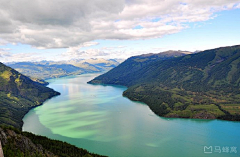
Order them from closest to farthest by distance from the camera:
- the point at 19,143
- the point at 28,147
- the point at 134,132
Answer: the point at 19,143
the point at 28,147
the point at 134,132

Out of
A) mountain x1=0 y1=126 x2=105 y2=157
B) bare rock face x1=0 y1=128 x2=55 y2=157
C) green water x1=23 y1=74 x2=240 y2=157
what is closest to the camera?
mountain x1=0 y1=126 x2=105 y2=157

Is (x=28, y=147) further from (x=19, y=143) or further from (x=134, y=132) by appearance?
(x=134, y=132)

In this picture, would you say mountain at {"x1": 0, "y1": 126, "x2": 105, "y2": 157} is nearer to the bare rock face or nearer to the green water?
the bare rock face

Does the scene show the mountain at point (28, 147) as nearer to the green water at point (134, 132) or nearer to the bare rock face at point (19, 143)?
the bare rock face at point (19, 143)

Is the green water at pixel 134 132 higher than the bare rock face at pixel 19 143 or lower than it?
lower

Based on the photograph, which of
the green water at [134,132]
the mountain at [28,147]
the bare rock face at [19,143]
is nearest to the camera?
the mountain at [28,147]

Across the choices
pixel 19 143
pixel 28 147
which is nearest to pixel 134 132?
pixel 28 147

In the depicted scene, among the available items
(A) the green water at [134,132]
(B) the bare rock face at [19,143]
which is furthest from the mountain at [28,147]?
(A) the green water at [134,132]

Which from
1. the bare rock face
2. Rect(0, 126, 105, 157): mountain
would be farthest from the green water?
the bare rock face

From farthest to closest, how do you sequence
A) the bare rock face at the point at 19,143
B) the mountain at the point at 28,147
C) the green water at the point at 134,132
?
1. the green water at the point at 134,132
2. the bare rock face at the point at 19,143
3. the mountain at the point at 28,147
